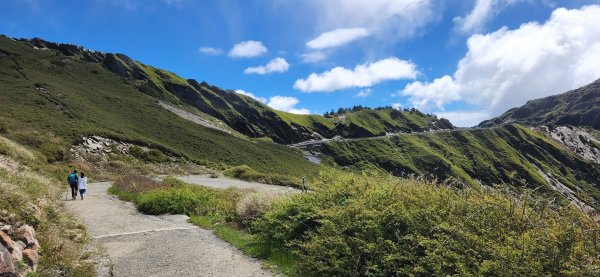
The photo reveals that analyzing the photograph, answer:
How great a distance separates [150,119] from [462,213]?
10132 centimetres

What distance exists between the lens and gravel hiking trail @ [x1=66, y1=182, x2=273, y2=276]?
10.1 metres

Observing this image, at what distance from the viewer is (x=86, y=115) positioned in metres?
73.9

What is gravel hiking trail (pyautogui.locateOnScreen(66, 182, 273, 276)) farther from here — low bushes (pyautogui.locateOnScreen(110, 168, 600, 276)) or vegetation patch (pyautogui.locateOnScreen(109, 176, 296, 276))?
low bushes (pyautogui.locateOnScreen(110, 168, 600, 276))

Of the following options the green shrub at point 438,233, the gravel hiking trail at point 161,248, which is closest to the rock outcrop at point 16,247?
the gravel hiking trail at point 161,248

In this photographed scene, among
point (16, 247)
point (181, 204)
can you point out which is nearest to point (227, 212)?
point (181, 204)

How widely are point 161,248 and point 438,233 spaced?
8.65 metres

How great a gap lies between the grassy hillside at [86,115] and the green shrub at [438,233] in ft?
144

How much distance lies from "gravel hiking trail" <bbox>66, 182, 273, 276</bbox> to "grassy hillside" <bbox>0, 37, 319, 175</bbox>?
33355 mm

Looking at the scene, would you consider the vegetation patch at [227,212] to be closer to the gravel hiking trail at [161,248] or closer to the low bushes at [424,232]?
the low bushes at [424,232]

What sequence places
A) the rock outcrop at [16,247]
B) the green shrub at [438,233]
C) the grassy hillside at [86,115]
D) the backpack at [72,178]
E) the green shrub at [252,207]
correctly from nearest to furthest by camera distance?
1. the green shrub at [438,233]
2. the rock outcrop at [16,247]
3. the green shrub at [252,207]
4. the backpack at [72,178]
5. the grassy hillside at [86,115]

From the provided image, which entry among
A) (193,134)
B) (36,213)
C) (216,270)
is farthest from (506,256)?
(193,134)

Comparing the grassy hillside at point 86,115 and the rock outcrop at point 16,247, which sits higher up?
the grassy hillside at point 86,115

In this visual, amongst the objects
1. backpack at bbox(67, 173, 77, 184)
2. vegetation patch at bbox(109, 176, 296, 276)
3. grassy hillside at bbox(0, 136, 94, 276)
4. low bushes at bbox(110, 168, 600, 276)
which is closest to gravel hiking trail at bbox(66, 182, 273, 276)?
vegetation patch at bbox(109, 176, 296, 276)

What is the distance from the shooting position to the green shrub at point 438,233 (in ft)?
19.2
